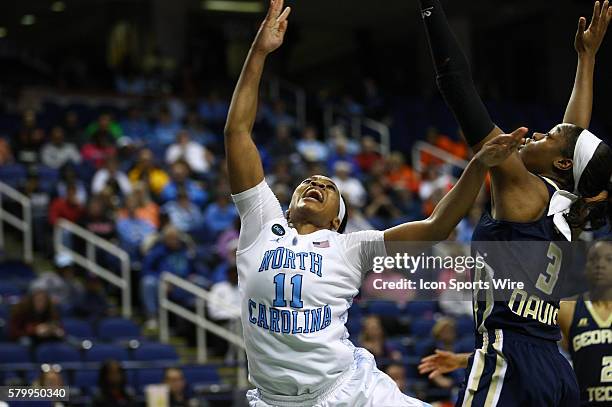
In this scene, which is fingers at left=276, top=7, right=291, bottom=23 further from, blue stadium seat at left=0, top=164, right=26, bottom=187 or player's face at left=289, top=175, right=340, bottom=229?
blue stadium seat at left=0, top=164, right=26, bottom=187

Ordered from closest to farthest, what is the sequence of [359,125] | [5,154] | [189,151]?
[5,154]
[189,151]
[359,125]

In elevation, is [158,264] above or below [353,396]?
below

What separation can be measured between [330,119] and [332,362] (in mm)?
14965

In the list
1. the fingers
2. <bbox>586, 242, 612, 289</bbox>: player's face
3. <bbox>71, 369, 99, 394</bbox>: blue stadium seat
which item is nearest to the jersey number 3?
the fingers

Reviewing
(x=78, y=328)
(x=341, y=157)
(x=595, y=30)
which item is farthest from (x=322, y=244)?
(x=341, y=157)

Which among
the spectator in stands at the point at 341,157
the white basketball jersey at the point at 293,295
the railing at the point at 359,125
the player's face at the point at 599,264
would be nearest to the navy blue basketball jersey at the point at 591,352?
the player's face at the point at 599,264

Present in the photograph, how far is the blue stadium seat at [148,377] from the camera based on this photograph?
9.30 meters

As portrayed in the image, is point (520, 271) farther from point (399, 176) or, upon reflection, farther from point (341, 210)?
point (399, 176)

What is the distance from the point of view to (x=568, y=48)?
65.3ft

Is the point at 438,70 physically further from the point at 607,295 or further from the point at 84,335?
the point at 84,335

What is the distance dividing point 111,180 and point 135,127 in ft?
8.98

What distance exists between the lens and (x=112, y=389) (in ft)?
27.3

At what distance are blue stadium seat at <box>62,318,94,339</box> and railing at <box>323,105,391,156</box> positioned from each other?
8809 millimetres

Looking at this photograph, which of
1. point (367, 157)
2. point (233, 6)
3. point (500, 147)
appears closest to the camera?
point (500, 147)
